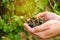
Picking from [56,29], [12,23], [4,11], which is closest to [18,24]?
[12,23]

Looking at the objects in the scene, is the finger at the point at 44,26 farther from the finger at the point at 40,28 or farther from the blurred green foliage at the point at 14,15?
the blurred green foliage at the point at 14,15

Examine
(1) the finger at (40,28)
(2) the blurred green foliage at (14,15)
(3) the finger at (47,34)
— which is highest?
(2) the blurred green foliage at (14,15)

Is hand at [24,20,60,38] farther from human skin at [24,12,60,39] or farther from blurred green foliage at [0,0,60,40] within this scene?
blurred green foliage at [0,0,60,40]

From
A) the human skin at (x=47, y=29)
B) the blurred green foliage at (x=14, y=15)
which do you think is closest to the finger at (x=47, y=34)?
the human skin at (x=47, y=29)

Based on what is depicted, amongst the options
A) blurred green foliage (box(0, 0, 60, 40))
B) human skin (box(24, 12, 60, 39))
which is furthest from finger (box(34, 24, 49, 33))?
blurred green foliage (box(0, 0, 60, 40))

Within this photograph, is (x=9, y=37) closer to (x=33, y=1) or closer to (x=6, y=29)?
(x=6, y=29)

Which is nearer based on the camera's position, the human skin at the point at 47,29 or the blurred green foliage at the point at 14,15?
the human skin at the point at 47,29

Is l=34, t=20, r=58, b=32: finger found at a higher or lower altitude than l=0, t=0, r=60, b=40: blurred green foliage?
lower

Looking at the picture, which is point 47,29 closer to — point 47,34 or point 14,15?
point 47,34
